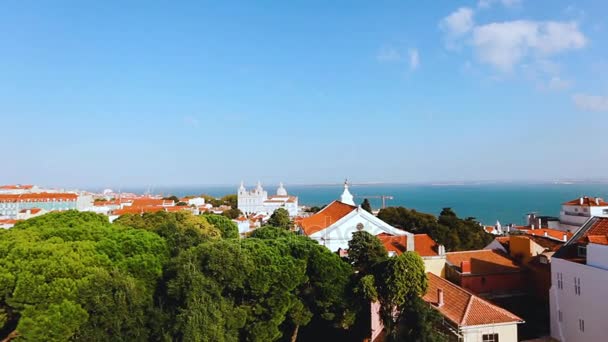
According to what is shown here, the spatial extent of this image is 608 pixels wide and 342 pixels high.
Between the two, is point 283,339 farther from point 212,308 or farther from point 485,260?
point 485,260

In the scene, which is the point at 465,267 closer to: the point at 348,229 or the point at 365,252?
the point at 365,252

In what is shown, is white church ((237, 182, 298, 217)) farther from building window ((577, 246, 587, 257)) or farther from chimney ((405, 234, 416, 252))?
building window ((577, 246, 587, 257))

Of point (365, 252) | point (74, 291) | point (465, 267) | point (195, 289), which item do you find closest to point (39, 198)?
point (74, 291)

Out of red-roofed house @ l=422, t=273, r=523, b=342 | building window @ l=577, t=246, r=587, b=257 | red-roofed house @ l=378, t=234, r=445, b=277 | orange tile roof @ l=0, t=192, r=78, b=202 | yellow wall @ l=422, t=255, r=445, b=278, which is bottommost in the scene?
red-roofed house @ l=422, t=273, r=523, b=342

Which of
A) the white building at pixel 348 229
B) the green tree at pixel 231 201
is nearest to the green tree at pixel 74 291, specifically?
the white building at pixel 348 229

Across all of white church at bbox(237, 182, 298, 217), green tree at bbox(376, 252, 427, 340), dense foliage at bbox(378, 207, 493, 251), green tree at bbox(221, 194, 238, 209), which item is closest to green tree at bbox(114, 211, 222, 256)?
green tree at bbox(376, 252, 427, 340)

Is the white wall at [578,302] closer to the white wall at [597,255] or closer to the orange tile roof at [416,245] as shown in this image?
the white wall at [597,255]
